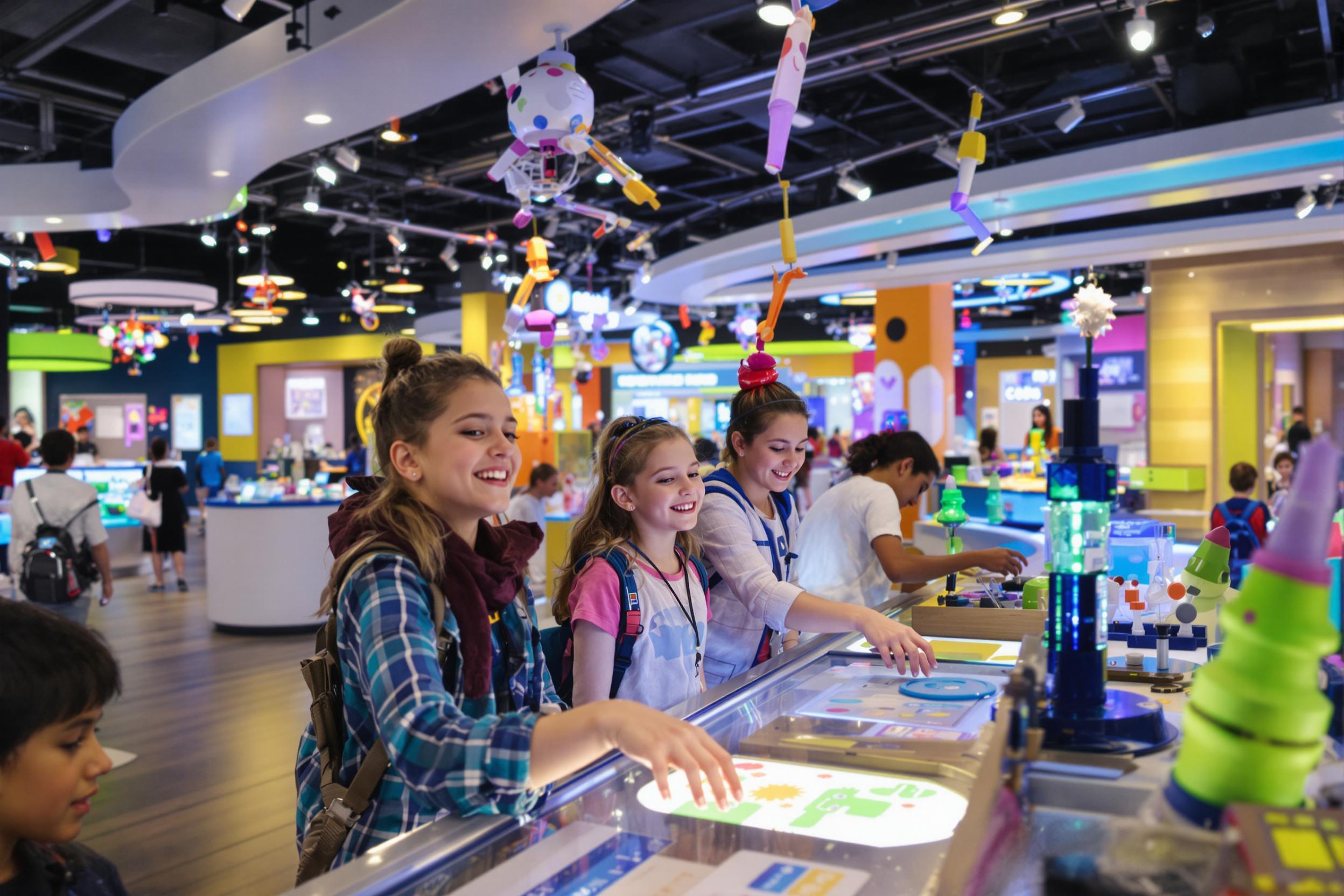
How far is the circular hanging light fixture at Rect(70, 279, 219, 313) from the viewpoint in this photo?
13.8 m

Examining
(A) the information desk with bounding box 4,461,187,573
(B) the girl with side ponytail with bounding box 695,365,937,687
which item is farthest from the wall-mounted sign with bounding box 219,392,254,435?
(B) the girl with side ponytail with bounding box 695,365,937,687

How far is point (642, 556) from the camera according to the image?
2195 mm

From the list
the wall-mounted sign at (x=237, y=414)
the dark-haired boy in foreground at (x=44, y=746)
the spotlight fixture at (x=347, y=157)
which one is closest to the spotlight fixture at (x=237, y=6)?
the dark-haired boy in foreground at (x=44, y=746)

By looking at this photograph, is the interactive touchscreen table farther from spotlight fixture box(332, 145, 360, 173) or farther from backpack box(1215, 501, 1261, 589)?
spotlight fixture box(332, 145, 360, 173)

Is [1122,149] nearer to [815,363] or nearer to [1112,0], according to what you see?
[1112,0]

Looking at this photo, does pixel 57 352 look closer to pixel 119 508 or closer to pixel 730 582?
pixel 119 508

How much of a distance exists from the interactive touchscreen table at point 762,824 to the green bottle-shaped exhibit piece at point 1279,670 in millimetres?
424

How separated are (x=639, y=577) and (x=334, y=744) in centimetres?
81

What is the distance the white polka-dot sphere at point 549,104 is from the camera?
3.71 m

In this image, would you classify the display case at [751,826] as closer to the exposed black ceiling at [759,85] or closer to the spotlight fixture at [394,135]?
the exposed black ceiling at [759,85]

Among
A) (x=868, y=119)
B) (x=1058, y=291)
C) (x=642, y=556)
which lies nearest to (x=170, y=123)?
(x=642, y=556)

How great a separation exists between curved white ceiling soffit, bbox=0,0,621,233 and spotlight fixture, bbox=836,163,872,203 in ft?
13.6

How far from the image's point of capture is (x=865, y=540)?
3.52 metres

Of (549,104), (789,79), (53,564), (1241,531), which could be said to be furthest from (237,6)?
(1241,531)
